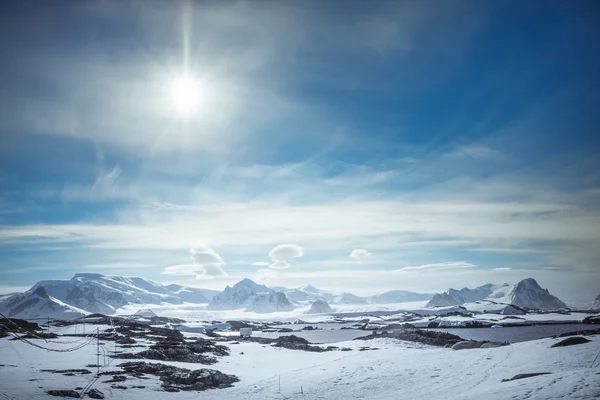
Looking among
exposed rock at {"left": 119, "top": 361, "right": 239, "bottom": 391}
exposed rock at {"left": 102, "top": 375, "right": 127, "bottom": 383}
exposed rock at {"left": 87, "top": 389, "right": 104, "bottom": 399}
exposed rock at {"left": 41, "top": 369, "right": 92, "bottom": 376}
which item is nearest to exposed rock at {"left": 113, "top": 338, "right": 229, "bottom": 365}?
exposed rock at {"left": 119, "top": 361, "right": 239, "bottom": 391}

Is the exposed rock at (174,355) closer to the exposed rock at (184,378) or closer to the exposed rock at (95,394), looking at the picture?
the exposed rock at (184,378)

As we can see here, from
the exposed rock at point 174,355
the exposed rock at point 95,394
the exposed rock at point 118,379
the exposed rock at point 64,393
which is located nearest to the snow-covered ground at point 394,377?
the exposed rock at point 64,393

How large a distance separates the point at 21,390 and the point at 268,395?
19162 mm

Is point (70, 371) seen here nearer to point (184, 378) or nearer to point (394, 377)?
point (184, 378)

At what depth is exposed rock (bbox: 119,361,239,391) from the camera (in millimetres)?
31980

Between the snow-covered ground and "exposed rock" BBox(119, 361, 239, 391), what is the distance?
1.22m

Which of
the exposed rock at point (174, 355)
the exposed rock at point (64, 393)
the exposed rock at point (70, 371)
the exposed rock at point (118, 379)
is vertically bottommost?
the exposed rock at point (174, 355)

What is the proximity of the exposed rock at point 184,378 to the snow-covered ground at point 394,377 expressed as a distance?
4.01 ft

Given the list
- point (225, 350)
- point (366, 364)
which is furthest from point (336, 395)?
point (225, 350)

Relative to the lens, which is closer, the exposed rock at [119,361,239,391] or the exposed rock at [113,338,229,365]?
the exposed rock at [119,361,239,391]

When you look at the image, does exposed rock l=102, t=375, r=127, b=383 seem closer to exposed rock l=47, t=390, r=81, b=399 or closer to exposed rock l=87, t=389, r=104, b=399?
exposed rock l=87, t=389, r=104, b=399

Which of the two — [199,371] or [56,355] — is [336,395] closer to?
[199,371]

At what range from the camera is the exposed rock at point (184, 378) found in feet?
105

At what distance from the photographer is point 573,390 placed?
1539 cm
